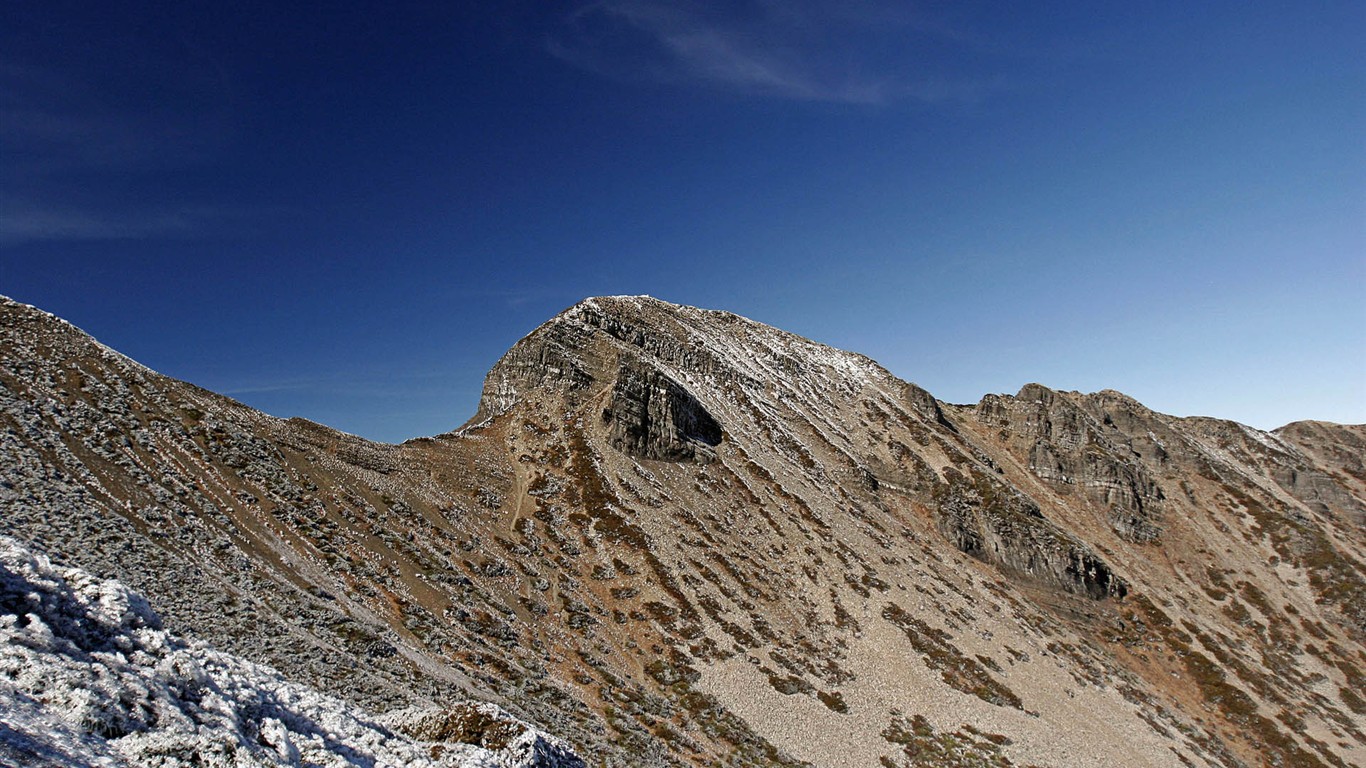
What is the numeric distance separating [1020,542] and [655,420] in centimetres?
6240

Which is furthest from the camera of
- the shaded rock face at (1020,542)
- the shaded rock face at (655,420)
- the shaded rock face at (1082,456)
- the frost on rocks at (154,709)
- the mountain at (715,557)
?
the shaded rock face at (1082,456)

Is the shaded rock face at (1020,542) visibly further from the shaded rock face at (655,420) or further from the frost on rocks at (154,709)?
the frost on rocks at (154,709)

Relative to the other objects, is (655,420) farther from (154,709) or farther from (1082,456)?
(1082,456)

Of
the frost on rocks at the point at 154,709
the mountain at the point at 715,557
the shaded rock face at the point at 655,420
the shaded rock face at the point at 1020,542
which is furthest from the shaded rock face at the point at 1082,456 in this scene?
the frost on rocks at the point at 154,709

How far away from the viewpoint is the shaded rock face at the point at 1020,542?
99250mm

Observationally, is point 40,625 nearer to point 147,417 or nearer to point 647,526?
point 147,417

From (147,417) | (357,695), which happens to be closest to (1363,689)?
(357,695)

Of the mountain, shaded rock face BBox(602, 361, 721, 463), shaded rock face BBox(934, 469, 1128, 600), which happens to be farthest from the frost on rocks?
shaded rock face BBox(934, 469, 1128, 600)

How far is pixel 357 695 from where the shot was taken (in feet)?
115

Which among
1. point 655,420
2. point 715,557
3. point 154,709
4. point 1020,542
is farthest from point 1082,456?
point 154,709

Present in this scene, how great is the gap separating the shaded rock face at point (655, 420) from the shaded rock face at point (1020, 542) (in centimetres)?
4301

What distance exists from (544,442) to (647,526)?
2260 centimetres

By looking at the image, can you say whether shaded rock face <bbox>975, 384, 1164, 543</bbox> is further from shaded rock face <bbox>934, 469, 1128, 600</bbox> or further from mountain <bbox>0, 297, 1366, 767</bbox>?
shaded rock face <bbox>934, 469, 1128, 600</bbox>

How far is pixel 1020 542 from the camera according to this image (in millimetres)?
101438
